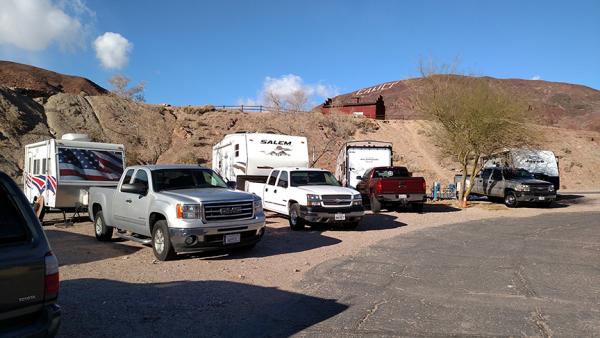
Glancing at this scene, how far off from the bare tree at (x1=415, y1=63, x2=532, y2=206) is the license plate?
14.7 meters

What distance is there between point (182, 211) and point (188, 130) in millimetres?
35279

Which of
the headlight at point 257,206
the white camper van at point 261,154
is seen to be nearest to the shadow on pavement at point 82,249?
the headlight at point 257,206

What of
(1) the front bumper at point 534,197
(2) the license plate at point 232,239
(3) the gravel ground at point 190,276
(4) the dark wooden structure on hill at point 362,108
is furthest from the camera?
(4) the dark wooden structure on hill at point 362,108

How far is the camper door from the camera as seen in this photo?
21.2 m

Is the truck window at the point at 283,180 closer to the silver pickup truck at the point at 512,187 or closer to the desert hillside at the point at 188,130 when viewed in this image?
→ the silver pickup truck at the point at 512,187

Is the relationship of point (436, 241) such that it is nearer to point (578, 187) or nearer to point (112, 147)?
point (112, 147)

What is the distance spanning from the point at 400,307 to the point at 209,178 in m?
5.57

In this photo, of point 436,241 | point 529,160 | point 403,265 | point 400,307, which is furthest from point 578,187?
point 400,307

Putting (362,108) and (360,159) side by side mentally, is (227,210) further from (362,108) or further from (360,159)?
(362,108)

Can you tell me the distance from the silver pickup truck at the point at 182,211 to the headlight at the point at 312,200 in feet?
9.54

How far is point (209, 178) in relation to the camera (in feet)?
33.3

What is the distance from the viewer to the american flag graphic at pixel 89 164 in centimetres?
1419

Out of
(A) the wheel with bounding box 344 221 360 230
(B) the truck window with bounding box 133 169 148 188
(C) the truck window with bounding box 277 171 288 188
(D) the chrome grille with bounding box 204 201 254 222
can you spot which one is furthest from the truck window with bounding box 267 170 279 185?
(D) the chrome grille with bounding box 204 201 254 222

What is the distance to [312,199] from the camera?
12.4 meters
